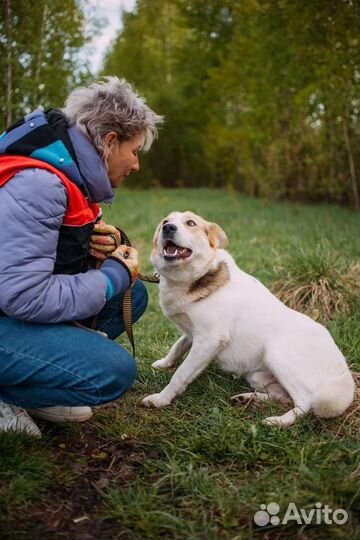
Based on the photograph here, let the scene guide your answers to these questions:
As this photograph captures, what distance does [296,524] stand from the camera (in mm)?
2113

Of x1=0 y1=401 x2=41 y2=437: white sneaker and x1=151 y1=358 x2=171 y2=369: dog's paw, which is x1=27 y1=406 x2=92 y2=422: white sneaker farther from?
x1=151 y1=358 x2=171 y2=369: dog's paw

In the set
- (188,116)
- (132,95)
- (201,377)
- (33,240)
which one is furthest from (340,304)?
(188,116)

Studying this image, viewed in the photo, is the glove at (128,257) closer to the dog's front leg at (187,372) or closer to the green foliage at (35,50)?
the dog's front leg at (187,372)

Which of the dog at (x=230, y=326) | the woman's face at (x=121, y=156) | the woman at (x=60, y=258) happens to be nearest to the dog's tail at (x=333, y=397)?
the dog at (x=230, y=326)

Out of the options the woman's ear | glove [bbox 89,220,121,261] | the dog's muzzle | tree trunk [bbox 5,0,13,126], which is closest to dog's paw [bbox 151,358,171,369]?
the dog's muzzle

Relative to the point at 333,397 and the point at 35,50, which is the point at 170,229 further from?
the point at 35,50

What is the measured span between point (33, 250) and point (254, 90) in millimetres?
12662

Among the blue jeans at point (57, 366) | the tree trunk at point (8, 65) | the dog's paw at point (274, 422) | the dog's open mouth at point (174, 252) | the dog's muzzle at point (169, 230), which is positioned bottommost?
the dog's paw at point (274, 422)

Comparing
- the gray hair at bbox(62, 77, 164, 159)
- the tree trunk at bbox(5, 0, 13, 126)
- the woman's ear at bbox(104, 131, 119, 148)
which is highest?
the tree trunk at bbox(5, 0, 13, 126)

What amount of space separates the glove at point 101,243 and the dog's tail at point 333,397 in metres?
1.32

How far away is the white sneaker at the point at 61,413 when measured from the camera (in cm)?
271

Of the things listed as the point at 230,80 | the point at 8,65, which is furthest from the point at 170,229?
the point at 230,80

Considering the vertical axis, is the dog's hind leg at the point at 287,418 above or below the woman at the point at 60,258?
below

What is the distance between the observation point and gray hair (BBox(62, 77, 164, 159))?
2.59 metres
